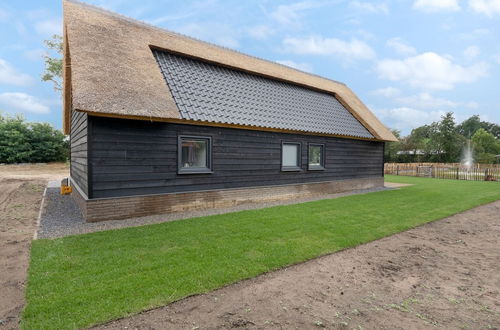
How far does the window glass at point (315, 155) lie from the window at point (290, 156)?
2.86ft

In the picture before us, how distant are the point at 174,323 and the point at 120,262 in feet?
6.20

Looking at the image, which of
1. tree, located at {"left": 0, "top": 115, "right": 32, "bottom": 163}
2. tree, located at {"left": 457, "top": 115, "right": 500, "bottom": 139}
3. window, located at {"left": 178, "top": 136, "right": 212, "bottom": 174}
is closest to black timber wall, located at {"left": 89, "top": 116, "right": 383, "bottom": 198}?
window, located at {"left": 178, "top": 136, "right": 212, "bottom": 174}

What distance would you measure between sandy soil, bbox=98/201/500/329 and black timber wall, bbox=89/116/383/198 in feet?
15.5

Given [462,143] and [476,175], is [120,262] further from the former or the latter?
[462,143]

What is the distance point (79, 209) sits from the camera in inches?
329

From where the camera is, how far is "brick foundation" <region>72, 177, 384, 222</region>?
6.86m

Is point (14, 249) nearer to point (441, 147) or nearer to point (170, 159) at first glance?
point (170, 159)

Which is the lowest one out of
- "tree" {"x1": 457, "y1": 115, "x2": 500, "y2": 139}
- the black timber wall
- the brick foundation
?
the brick foundation

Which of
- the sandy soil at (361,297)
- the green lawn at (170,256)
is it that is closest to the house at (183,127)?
the green lawn at (170,256)

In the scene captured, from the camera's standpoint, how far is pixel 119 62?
25.4ft

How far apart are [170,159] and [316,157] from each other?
676 centimetres

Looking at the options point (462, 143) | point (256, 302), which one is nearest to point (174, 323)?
point (256, 302)

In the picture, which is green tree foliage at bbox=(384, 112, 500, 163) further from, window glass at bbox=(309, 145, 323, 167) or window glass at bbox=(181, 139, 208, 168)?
window glass at bbox=(181, 139, 208, 168)

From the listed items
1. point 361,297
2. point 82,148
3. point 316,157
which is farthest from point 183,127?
point 316,157
